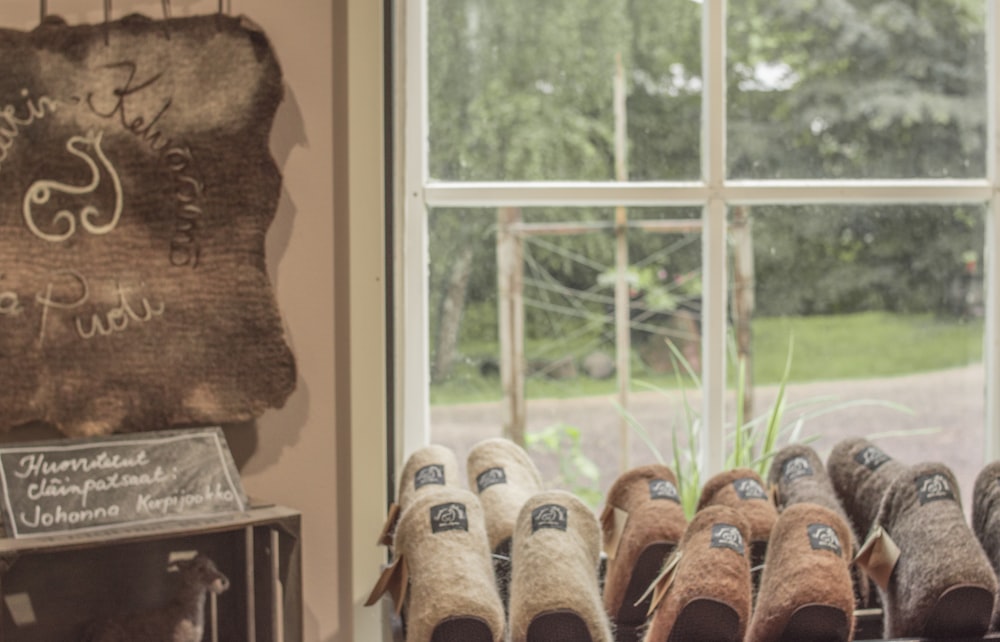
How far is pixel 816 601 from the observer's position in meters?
1.38

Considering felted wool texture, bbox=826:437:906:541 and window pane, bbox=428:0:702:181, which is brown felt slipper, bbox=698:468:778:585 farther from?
window pane, bbox=428:0:702:181

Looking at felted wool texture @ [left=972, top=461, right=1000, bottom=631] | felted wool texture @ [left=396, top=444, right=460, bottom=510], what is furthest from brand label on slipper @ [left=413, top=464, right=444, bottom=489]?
felted wool texture @ [left=972, top=461, right=1000, bottom=631]

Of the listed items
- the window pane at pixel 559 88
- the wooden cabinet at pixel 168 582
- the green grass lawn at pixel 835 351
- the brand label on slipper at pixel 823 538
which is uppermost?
the window pane at pixel 559 88

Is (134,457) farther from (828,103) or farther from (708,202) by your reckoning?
(828,103)

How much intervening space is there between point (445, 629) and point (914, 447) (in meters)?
1.20

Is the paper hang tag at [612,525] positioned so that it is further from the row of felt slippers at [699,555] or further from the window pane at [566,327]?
the window pane at [566,327]

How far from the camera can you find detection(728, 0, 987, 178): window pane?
Answer: 2.11 meters

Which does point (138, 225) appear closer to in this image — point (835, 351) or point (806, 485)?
point (806, 485)

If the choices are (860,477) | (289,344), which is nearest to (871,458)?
(860,477)

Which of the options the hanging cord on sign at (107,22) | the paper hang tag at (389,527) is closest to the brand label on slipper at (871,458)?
the paper hang tag at (389,527)

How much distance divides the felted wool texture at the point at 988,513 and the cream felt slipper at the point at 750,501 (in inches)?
11.6

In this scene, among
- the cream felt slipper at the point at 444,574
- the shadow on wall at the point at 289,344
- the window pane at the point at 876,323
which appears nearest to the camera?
the cream felt slipper at the point at 444,574

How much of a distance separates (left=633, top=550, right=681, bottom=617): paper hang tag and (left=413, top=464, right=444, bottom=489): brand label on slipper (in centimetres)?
39

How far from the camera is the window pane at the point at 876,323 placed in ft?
7.00
